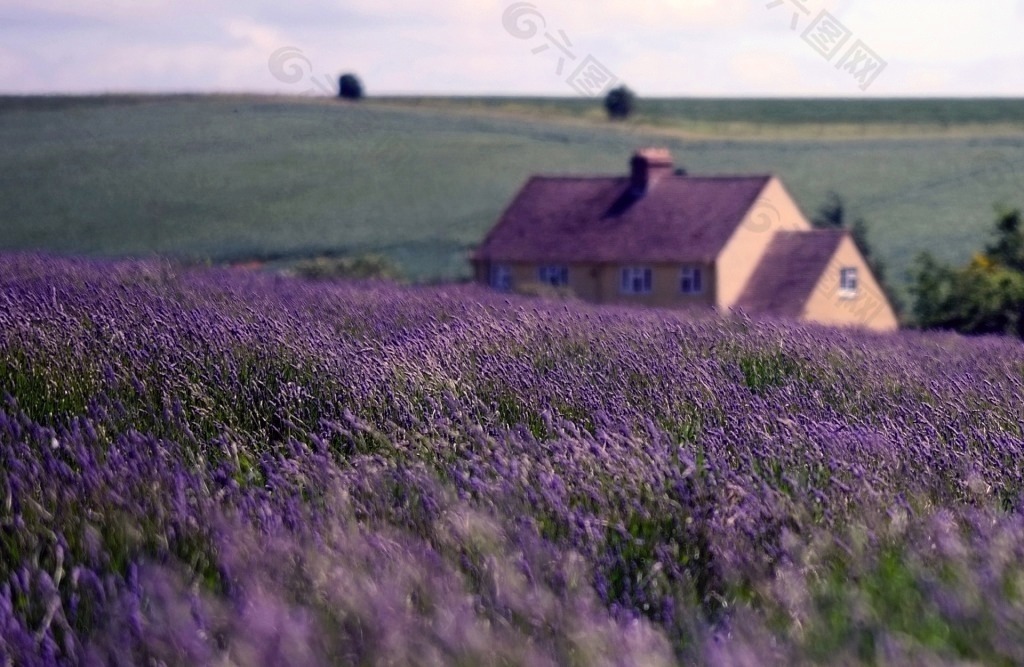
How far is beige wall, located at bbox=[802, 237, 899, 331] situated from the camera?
33812 millimetres

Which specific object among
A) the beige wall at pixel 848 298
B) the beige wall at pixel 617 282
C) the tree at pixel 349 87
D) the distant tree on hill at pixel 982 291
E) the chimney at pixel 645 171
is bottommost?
the tree at pixel 349 87

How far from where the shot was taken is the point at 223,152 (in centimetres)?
5250

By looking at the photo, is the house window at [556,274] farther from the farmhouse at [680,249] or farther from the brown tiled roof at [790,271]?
the brown tiled roof at [790,271]

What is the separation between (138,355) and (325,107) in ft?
196

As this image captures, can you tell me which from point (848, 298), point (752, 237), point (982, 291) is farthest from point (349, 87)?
point (982, 291)

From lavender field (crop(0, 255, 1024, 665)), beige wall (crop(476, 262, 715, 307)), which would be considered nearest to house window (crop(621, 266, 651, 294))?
beige wall (crop(476, 262, 715, 307))

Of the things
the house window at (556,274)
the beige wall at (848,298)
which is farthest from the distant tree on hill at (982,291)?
the house window at (556,274)

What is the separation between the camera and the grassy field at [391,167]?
4162cm

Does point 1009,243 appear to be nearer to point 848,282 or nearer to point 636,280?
point 848,282

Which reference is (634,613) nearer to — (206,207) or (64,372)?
(64,372)

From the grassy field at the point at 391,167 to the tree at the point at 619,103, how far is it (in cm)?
108

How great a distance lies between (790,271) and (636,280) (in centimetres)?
409

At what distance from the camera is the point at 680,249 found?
115 ft

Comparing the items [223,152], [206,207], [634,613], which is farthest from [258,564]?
[223,152]
